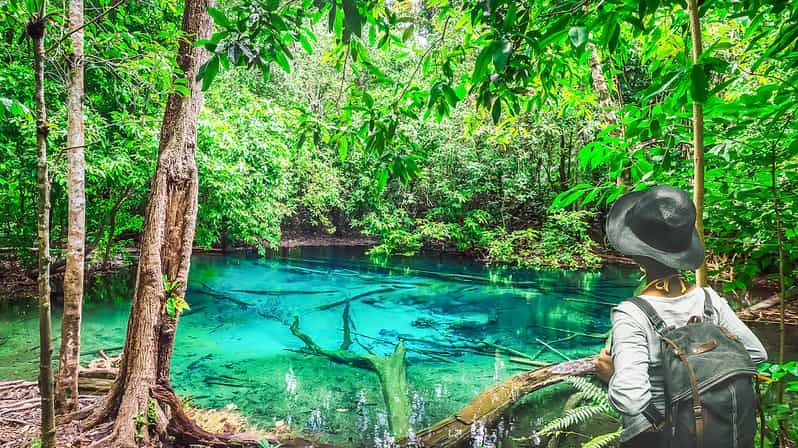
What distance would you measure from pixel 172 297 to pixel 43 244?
1197 mm

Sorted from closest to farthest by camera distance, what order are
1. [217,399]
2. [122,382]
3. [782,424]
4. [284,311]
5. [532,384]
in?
[782,424] → [122,382] → [532,384] → [217,399] → [284,311]

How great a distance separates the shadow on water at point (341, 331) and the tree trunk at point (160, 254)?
1.50 metres

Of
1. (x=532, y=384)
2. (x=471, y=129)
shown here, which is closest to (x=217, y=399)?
(x=532, y=384)

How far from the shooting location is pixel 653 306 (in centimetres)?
138

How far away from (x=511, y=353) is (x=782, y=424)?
4661 mm

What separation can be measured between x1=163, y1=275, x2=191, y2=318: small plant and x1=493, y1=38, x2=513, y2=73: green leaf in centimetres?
287

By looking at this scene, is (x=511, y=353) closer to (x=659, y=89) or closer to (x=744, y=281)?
(x=744, y=281)

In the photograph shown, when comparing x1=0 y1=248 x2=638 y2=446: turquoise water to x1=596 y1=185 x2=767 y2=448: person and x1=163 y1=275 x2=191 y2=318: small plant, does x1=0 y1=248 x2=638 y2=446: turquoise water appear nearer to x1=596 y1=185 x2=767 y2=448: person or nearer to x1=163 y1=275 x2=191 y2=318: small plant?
x1=163 y1=275 x2=191 y2=318: small plant

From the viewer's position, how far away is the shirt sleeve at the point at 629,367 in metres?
1.29

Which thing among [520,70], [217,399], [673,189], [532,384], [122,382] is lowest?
[217,399]

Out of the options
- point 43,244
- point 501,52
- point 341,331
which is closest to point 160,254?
point 43,244

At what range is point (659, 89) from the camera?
137 centimetres

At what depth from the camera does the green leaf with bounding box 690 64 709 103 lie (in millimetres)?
1290

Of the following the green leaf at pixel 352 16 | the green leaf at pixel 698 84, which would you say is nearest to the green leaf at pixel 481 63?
the green leaf at pixel 352 16
